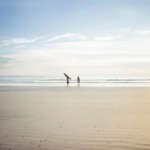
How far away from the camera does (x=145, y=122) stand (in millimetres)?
8539

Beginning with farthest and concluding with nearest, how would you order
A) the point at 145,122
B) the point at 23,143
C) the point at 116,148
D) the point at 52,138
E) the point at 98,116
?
the point at 98,116
the point at 145,122
the point at 52,138
the point at 23,143
the point at 116,148

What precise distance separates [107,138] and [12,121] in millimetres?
4515

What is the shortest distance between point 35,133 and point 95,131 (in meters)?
2.15

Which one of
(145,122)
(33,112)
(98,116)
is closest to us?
(145,122)

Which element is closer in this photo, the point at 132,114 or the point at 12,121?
the point at 12,121

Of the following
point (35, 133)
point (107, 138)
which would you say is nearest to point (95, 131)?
point (107, 138)

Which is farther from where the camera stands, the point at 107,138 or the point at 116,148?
the point at 107,138

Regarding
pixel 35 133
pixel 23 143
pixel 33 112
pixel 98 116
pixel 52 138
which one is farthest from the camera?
pixel 33 112

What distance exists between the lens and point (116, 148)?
5.86m

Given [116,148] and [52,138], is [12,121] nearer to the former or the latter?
[52,138]

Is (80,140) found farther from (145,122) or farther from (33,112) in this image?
(33,112)

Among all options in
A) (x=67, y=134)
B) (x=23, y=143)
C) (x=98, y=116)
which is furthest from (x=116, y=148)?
(x=98, y=116)

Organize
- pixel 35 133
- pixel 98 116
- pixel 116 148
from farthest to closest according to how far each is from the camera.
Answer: pixel 98 116 < pixel 35 133 < pixel 116 148

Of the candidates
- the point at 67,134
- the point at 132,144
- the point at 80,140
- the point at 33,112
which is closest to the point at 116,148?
the point at 132,144
